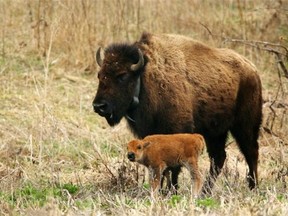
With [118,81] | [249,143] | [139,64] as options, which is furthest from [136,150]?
[249,143]

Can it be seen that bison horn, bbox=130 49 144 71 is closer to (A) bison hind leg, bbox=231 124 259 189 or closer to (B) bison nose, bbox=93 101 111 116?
(B) bison nose, bbox=93 101 111 116

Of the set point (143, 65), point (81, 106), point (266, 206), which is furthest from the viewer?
point (81, 106)

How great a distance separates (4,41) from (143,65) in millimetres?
6869

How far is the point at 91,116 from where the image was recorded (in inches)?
541

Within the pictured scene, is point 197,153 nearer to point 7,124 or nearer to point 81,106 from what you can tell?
point 7,124

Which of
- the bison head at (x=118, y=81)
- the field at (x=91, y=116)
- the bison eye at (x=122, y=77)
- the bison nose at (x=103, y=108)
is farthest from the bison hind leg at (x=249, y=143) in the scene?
the bison nose at (x=103, y=108)

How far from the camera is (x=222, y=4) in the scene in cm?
1730

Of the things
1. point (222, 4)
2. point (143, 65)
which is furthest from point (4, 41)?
point (143, 65)

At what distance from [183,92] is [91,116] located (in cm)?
411

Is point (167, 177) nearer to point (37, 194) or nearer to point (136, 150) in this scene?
point (136, 150)

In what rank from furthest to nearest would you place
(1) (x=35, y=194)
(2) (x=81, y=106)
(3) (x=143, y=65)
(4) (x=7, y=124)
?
1. (2) (x=81, y=106)
2. (4) (x=7, y=124)
3. (3) (x=143, y=65)
4. (1) (x=35, y=194)

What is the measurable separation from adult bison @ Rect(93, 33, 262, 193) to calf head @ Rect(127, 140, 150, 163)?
0.85m

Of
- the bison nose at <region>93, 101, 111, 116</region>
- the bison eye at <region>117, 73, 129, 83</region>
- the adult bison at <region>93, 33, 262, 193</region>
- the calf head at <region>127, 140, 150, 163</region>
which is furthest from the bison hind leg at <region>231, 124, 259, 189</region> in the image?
the calf head at <region>127, 140, 150, 163</region>

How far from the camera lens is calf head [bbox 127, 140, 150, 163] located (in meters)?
8.23
